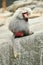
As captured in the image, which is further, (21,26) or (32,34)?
(32,34)

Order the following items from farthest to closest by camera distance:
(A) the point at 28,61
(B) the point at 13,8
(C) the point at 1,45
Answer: (B) the point at 13,8
(A) the point at 28,61
(C) the point at 1,45

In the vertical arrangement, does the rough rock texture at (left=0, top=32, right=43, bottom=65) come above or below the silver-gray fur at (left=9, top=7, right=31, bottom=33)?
below

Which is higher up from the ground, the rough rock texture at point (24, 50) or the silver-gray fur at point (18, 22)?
the silver-gray fur at point (18, 22)

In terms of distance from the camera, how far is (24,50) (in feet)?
15.6

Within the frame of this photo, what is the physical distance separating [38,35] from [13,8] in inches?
206

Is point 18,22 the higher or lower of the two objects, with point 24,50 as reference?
higher

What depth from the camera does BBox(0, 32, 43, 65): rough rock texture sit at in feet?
14.8

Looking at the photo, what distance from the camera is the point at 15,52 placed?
456cm

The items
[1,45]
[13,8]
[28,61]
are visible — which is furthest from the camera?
[13,8]

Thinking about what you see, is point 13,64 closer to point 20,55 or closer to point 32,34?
point 20,55

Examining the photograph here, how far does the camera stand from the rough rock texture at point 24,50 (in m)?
4.52

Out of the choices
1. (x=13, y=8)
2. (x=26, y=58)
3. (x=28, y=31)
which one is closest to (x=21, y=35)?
(x=28, y=31)

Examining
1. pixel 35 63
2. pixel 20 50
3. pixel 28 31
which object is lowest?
pixel 35 63

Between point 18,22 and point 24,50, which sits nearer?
point 18,22
